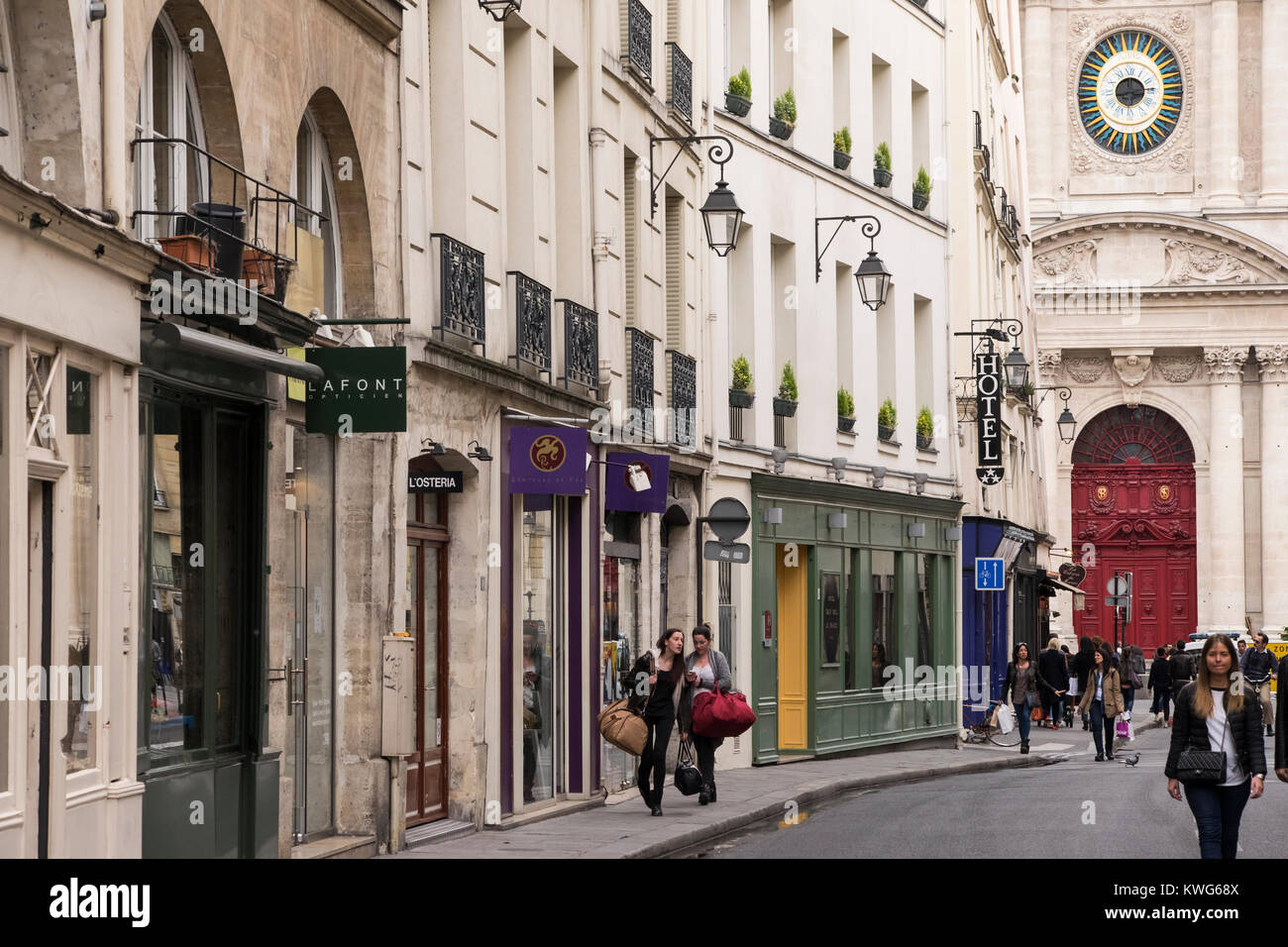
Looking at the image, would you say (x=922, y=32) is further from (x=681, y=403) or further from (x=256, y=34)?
(x=256, y=34)

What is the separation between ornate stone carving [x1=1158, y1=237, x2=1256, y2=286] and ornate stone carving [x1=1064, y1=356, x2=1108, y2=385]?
3.32 metres

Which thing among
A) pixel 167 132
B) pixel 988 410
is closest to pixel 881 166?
pixel 988 410

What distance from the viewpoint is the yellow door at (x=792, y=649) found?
2608 cm

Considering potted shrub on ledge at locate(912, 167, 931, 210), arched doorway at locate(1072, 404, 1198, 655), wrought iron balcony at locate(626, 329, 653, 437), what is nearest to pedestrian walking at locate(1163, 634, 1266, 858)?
wrought iron balcony at locate(626, 329, 653, 437)

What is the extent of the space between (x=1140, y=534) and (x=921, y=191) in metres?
29.9

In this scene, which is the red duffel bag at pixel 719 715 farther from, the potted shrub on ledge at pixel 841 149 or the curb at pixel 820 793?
the potted shrub on ledge at pixel 841 149

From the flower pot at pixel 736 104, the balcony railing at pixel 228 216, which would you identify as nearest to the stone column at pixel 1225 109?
the flower pot at pixel 736 104

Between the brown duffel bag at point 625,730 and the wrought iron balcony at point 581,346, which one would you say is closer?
the brown duffel bag at point 625,730

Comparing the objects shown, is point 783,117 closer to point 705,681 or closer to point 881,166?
point 881,166

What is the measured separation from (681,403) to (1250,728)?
11.6 metres

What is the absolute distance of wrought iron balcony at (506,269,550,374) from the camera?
1683 centimetres

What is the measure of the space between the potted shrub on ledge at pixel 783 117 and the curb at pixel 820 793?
770 centimetres

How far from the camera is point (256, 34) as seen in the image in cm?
1230
